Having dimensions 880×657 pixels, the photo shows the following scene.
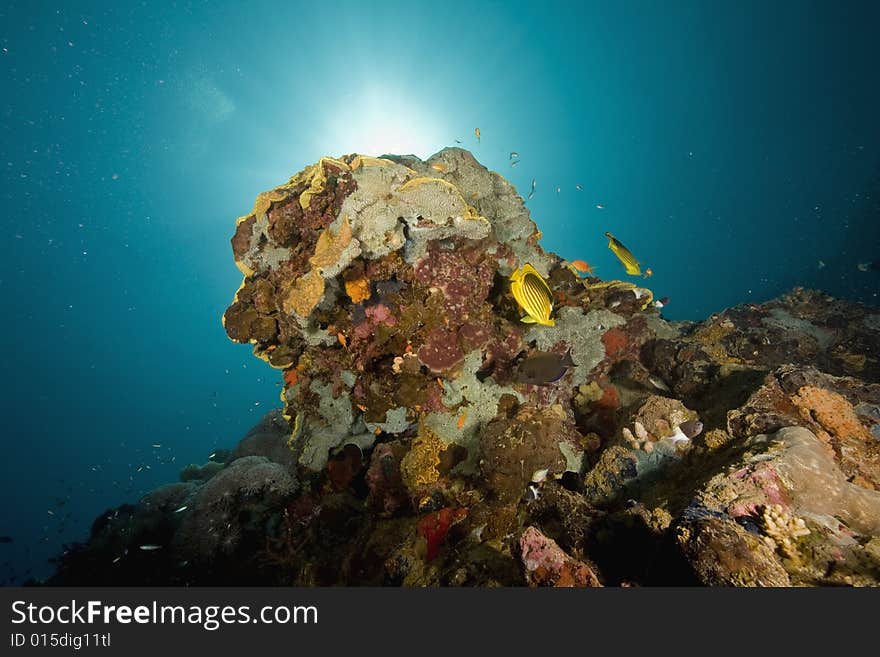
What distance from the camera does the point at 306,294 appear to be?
16.7ft

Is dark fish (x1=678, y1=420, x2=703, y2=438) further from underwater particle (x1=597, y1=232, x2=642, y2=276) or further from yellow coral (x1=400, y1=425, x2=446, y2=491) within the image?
yellow coral (x1=400, y1=425, x2=446, y2=491)

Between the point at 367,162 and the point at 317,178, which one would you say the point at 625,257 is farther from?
the point at 317,178

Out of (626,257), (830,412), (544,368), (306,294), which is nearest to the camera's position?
(830,412)

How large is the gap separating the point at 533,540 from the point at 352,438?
12.1 feet

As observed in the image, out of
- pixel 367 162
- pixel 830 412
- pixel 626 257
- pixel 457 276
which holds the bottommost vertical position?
pixel 830 412

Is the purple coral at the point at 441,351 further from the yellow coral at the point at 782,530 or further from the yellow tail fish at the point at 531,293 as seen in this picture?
the yellow coral at the point at 782,530

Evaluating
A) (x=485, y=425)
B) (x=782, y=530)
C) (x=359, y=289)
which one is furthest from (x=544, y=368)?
(x=359, y=289)

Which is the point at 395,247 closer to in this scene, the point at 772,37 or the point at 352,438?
the point at 352,438

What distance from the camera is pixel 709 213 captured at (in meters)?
A: 109

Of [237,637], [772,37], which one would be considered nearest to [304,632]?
[237,637]

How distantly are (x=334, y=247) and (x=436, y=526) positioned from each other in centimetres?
351

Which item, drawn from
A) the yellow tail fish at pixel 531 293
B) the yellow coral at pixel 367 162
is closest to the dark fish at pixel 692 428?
the yellow tail fish at pixel 531 293

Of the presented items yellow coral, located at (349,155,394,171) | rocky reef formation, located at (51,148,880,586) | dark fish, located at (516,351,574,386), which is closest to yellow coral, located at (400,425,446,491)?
rocky reef formation, located at (51,148,880,586)

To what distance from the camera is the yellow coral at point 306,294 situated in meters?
5.04
